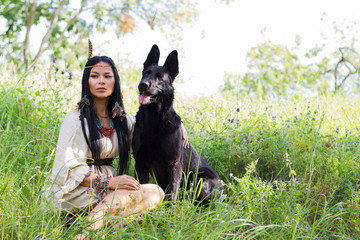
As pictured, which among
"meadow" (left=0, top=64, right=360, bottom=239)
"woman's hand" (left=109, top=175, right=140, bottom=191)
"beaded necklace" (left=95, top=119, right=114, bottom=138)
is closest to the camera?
"meadow" (left=0, top=64, right=360, bottom=239)

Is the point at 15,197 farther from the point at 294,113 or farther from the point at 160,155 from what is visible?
the point at 294,113

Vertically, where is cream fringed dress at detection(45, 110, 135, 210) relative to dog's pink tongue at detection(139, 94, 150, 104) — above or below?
below

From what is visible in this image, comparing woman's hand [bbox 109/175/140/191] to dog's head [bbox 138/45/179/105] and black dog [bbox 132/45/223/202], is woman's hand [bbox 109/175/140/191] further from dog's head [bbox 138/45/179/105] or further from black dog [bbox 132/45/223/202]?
dog's head [bbox 138/45/179/105]

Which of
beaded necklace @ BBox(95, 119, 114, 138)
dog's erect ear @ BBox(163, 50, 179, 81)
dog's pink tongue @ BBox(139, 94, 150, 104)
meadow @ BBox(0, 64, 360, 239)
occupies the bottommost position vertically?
meadow @ BBox(0, 64, 360, 239)

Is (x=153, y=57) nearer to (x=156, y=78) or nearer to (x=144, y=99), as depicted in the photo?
(x=156, y=78)

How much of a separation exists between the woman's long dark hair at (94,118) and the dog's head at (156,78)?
0.34 m

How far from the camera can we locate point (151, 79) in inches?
116

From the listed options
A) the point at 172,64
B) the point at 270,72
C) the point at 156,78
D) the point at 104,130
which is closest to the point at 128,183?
the point at 104,130

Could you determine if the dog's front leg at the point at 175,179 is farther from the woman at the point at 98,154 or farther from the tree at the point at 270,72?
the tree at the point at 270,72

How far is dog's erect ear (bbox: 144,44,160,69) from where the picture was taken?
317 cm

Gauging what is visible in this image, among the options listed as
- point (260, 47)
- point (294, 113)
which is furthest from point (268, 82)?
point (294, 113)

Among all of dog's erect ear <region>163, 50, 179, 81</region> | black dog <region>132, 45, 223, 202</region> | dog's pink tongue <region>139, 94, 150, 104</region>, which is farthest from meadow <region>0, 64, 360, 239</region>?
dog's erect ear <region>163, 50, 179, 81</region>

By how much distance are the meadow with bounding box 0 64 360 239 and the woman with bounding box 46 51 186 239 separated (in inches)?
5.7

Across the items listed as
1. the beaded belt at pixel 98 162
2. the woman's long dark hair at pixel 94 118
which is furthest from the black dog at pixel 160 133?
the beaded belt at pixel 98 162
